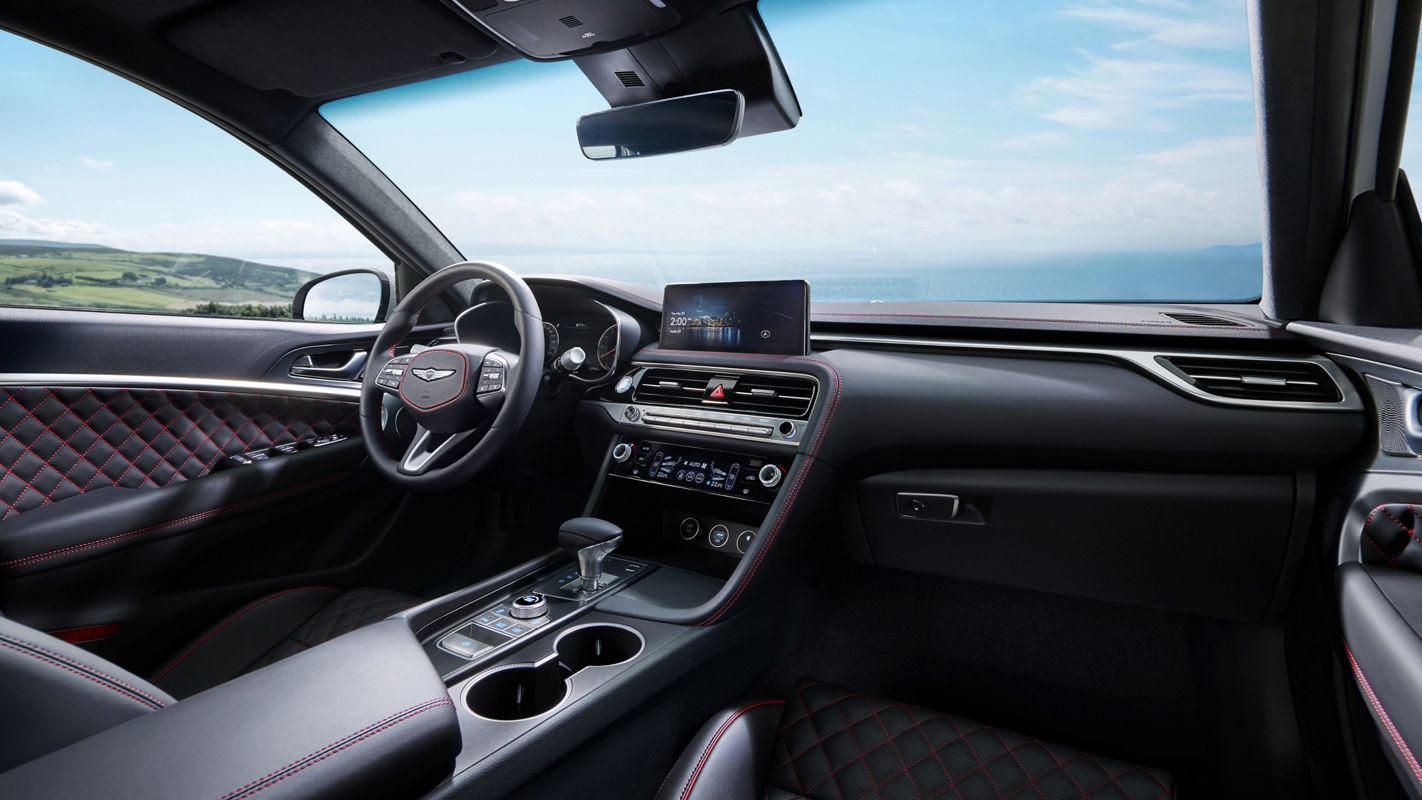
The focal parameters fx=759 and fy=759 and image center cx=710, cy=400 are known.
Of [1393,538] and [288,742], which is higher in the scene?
[288,742]

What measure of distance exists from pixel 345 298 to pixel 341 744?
2283 millimetres

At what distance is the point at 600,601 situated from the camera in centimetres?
167

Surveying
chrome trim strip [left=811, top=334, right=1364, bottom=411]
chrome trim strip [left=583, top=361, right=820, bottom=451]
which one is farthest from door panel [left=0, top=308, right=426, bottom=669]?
chrome trim strip [left=811, top=334, right=1364, bottom=411]

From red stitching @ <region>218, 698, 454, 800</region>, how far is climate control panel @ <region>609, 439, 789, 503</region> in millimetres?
1039

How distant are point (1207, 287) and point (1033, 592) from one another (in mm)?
949

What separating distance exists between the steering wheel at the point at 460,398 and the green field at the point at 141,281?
95cm

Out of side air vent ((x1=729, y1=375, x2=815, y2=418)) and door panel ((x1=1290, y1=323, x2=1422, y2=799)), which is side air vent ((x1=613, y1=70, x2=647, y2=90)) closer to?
side air vent ((x1=729, y1=375, x2=815, y2=418))

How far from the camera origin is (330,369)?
2584 millimetres

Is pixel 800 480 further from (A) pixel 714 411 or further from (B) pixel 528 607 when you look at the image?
(B) pixel 528 607

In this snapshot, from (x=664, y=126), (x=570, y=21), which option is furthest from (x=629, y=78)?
(x=570, y=21)

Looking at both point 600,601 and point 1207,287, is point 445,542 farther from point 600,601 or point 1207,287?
point 1207,287

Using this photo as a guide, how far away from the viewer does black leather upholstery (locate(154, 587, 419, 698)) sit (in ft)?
5.84

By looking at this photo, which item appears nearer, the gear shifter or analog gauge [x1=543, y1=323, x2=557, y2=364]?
the gear shifter

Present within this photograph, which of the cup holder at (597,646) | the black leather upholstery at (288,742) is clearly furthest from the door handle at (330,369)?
the black leather upholstery at (288,742)
